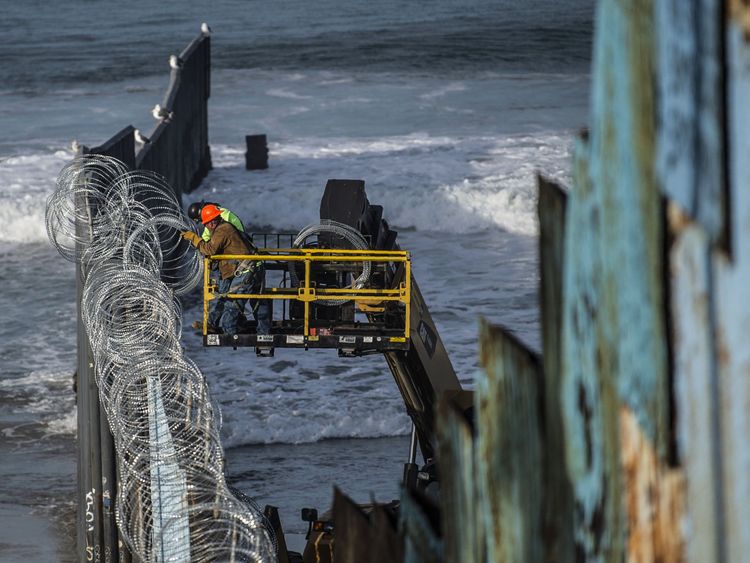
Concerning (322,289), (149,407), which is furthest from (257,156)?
(149,407)

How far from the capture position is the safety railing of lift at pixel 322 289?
34.3 ft

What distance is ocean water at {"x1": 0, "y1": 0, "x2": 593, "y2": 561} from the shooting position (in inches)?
619

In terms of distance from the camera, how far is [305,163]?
4062cm

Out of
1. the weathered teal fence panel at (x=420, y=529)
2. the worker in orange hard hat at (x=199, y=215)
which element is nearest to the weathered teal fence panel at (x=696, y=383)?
the weathered teal fence panel at (x=420, y=529)

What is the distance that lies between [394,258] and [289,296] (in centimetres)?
112

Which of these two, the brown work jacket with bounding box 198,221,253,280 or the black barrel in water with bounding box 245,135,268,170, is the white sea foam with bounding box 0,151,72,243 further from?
the brown work jacket with bounding box 198,221,253,280

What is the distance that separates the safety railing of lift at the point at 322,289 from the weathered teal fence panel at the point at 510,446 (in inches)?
349

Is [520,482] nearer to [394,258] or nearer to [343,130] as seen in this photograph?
[394,258]

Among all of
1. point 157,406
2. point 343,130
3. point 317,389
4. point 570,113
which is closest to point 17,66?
point 343,130

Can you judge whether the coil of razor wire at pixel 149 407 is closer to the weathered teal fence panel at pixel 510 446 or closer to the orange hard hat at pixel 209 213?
the orange hard hat at pixel 209 213

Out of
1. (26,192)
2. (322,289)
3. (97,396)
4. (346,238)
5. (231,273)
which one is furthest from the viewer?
(26,192)

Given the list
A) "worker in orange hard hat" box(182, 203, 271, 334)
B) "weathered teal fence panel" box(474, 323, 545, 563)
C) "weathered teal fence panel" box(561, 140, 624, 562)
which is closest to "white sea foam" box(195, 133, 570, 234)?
"worker in orange hard hat" box(182, 203, 271, 334)

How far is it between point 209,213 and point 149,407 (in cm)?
421

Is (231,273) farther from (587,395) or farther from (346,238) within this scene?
(587,395)
